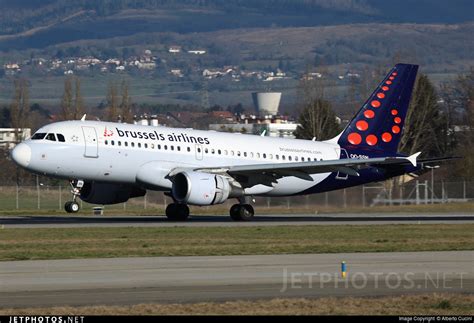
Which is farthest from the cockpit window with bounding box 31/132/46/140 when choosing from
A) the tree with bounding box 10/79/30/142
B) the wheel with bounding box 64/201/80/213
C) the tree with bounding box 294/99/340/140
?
the tree with bounding box 10/79/30/142

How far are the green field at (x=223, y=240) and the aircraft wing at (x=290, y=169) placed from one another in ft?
17.1

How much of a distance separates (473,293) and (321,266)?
5762 mm

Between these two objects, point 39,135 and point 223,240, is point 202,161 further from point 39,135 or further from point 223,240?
point 223,240

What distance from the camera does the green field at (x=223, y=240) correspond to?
3456 cm

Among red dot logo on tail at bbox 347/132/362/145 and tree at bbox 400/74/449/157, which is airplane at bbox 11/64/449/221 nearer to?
red dot logo on tail at bbox 347/132/362/145

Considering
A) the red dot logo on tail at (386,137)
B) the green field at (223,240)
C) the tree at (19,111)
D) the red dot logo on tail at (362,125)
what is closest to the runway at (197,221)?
the green field at (223,240)

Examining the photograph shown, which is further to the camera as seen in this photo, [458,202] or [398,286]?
[458,202]

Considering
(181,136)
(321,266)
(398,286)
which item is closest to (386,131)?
(181,136)

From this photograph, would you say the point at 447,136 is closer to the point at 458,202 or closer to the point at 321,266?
the point at 458,202

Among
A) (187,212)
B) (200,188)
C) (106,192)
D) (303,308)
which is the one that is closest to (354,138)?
(187,212)

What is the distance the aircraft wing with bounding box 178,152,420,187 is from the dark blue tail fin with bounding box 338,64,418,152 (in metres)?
4.67

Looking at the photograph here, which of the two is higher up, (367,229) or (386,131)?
(386,131)

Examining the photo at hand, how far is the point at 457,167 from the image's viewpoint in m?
90.1

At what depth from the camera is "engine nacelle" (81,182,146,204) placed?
51.4 meters
